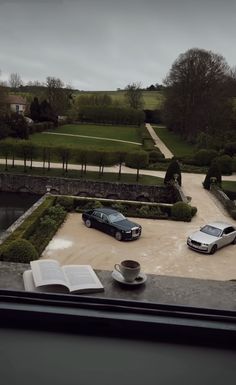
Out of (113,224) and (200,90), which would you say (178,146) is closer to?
(200,90)

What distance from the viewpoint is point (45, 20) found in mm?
4191

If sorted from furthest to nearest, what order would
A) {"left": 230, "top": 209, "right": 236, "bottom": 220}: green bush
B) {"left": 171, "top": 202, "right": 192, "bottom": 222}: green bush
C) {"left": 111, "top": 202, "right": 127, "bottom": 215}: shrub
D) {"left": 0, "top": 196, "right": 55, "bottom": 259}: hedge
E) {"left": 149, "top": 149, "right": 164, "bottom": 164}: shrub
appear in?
1. {"left": 149, "top": 149, "right": 164, "bottom": 164}: shrub
2. {"left": 111, "top": 202, "right": 127, "bottom": 215}: shrub
3. {"left": 230, "top": 209, "right": 236, "bottom": 220}: green bush
4. {"left": 171, "top": 202, "right": 192, "bottom": 222}: green bush
5. {"left": 0, "top": 196, "right": 55, "bottom": 259}: hedge

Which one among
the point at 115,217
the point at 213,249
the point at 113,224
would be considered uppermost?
the point at 115,217

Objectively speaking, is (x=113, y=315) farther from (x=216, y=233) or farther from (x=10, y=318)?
(x=216, y=233)

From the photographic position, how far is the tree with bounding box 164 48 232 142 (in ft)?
167

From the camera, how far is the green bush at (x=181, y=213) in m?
21.8

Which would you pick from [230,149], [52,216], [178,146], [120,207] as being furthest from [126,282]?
[178,146]

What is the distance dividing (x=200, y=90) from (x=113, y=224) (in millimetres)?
38617

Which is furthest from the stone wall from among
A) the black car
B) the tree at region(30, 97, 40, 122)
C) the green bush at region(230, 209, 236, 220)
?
the tree at region(30, 97, 40, 122)

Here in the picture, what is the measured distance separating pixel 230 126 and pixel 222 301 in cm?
4761

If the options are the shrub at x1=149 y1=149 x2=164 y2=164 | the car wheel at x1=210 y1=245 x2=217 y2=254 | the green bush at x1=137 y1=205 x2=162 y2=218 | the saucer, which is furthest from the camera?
the shrub at x1=149 y1=149 x2=164 y2=164

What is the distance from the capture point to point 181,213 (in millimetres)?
21859

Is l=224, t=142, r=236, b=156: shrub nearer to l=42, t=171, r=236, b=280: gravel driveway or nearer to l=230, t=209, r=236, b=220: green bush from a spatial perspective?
l=230, t=209, r=236, b=220: green bush

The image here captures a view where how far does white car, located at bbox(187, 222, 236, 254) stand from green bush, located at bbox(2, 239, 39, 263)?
6801mm
